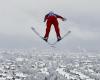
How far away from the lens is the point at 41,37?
40469 mm

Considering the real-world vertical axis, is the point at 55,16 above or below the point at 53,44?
above

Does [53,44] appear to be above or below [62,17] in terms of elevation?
below

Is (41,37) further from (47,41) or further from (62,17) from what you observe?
(62,17)

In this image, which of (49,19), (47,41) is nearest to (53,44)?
(47,41)

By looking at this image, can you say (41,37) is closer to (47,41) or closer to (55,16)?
(47,41)

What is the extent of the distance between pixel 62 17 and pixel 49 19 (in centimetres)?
139

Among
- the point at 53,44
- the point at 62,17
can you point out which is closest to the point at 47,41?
the point at 53,44

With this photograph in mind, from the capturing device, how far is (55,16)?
37594mm

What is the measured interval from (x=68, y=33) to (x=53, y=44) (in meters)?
2.51

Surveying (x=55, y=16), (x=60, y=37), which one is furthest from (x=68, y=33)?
(x=55, y=16)

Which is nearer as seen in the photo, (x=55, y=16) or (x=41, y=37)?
(x=55, y=16)

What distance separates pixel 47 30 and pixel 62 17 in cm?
239

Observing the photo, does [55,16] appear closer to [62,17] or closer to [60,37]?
[62,17]

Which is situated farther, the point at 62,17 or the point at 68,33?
the point at 68,33
